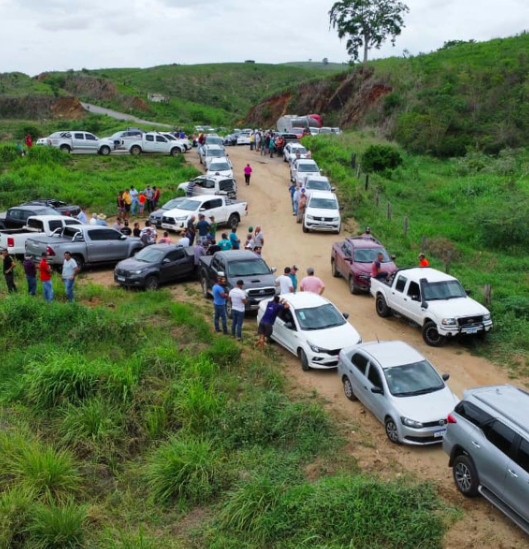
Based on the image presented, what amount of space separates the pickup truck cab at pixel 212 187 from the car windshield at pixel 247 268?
12.7 meters

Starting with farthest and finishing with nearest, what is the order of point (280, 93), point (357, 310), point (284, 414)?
point (280, 93), point (357, 310), point (284, 414)

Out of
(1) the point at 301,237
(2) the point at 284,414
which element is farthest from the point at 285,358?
(1) the point at 301,237

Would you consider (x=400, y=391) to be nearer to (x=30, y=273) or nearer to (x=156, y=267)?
(x=156, y=267)

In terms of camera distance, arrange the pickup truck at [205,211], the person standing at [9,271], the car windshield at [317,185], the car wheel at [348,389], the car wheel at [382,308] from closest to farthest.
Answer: the car wheel at [348,389] → the car wheel at [382,308] → the person standing at [9,271] → the pickup truck at [205,211] → the car windshield at [317,185]

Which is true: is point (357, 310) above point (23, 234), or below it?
below

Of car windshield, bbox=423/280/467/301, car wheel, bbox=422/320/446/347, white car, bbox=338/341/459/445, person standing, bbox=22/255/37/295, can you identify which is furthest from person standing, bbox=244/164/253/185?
white car, bbox=338/341/459/445

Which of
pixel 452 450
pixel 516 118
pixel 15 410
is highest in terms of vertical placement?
pixel 516 118

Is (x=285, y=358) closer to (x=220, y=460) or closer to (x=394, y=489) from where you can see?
(x=220, y=460)

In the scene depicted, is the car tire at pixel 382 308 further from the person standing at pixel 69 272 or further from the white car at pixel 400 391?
the person standing at pixel 69 272

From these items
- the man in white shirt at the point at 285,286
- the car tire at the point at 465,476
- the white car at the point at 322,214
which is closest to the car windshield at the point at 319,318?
the man in white shirt at the point at 285,286

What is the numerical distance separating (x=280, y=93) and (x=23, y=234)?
53.5 metres

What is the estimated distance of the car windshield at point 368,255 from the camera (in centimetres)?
1889

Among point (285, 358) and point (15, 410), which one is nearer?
point (15, 410)

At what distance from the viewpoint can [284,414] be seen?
36.7ft
